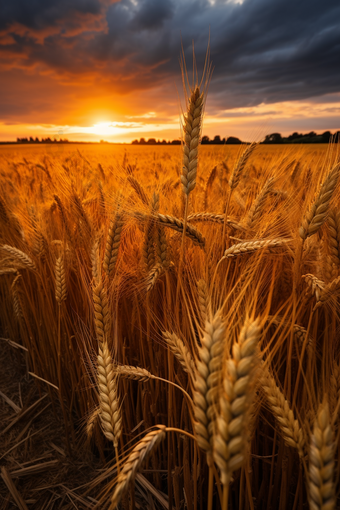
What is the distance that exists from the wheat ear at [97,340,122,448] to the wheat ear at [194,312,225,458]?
0.30m

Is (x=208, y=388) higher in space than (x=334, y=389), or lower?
higher

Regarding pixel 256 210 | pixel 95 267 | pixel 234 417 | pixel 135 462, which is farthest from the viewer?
pixel 256 210

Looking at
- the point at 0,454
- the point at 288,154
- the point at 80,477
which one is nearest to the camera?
the point at 80,477

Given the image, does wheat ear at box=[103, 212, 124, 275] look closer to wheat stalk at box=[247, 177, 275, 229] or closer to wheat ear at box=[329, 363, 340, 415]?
wheat stalk at box=[247, 177, 275, 229]

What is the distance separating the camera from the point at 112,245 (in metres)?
1.13

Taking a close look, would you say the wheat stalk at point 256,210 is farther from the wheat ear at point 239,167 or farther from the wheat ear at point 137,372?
the wheat ear at point 137,372

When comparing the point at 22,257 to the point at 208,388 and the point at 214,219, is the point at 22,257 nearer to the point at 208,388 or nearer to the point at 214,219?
the point at 214,219

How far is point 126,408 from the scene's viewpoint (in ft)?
4.20

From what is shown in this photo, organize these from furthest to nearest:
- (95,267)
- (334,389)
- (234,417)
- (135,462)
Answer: (95,267), (334,389), (135,462), (234,417)

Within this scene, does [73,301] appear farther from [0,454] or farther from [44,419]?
[0,454]

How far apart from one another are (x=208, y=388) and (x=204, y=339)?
0.27 ft

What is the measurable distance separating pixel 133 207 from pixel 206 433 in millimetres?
964

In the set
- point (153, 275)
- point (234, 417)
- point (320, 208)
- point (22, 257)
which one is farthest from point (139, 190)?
point (234, 417)

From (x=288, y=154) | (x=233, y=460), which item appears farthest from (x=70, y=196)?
(x=233, y=460)
